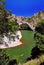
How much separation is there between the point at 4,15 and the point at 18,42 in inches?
1025

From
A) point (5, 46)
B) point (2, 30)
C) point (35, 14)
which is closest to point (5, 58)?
point (2, 30)

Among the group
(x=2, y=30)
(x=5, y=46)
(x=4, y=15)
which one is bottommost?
(x=5, y=46)

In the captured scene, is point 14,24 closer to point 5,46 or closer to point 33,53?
point 33,53

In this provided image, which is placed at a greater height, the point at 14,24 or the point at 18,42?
the point at 14,24

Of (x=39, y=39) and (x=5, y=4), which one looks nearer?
(x=5, y=4)

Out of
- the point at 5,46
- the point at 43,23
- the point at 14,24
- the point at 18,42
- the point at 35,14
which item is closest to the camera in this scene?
the point at 14,24

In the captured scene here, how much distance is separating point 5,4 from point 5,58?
12.5 ft

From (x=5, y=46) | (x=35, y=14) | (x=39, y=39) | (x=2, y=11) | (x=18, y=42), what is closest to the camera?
(x=2, y=11)

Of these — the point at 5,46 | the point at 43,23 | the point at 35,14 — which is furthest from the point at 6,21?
the point at 35,14

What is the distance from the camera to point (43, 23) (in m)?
31.4

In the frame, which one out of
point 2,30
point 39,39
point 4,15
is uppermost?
point 4,15

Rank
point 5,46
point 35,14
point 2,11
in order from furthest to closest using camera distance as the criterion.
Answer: point 35,14 < point 5,46 < point 2,11

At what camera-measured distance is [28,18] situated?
72938 millimetres

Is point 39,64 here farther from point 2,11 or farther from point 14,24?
point 2,11
